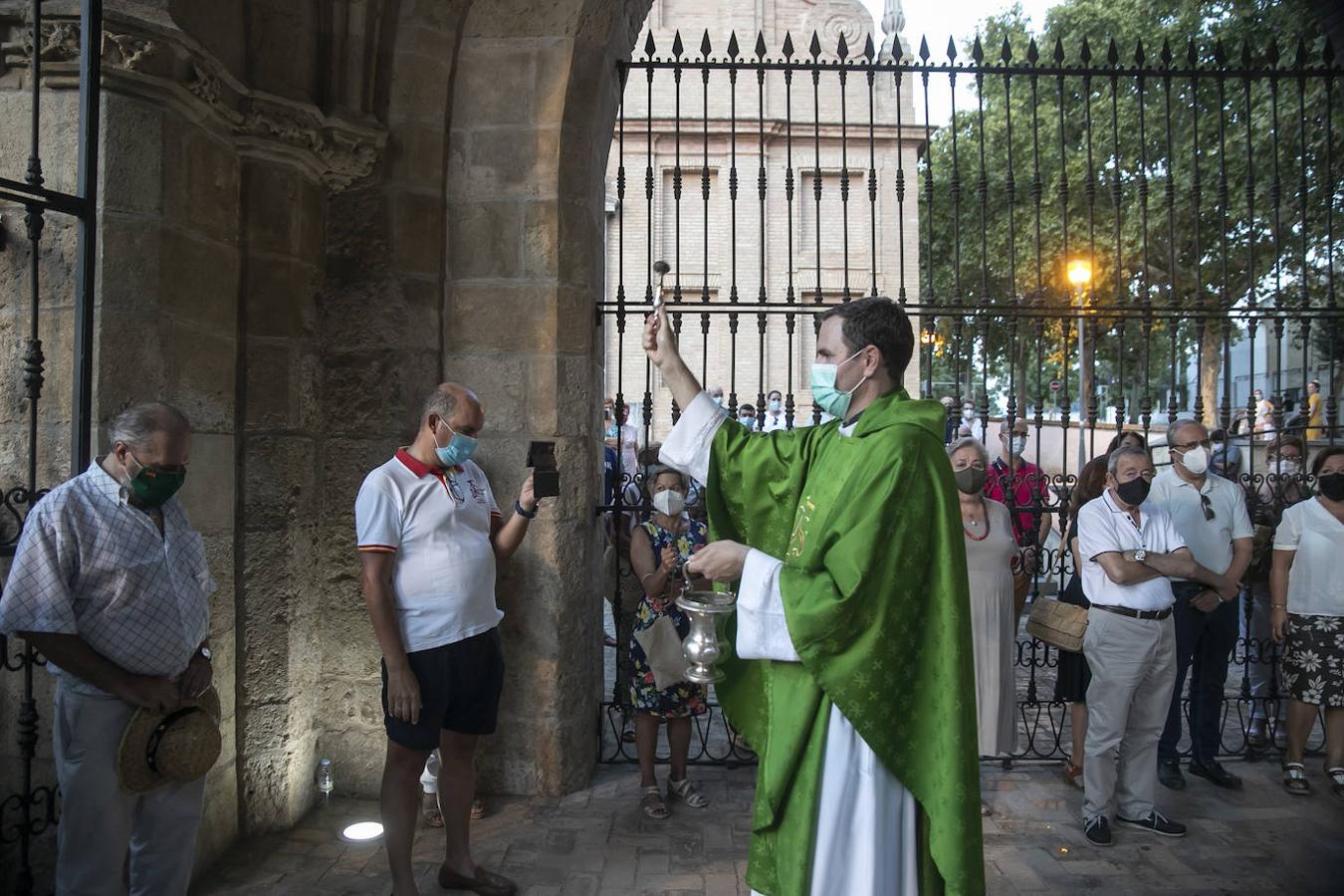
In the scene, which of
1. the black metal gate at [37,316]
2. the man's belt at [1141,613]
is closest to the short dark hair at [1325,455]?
the man's belt at [1141,613]

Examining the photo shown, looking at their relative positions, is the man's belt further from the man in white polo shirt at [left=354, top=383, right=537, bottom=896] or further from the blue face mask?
the blue face mask

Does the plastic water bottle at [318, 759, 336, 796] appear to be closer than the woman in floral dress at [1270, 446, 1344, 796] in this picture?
Yes

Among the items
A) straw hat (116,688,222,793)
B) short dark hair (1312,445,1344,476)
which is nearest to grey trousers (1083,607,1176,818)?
short dark hair (1312,445,1344,476)

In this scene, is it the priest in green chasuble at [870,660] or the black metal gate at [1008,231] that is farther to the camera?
the black metal gate at [1008,231]

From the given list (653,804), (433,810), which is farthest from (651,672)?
(433,810)

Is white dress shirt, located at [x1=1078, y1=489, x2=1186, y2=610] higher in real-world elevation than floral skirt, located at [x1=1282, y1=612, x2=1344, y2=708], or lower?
higher

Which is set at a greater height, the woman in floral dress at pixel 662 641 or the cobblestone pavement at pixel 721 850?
the woman in floral dress at pixel 662 641

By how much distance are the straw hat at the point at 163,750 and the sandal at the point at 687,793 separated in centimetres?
238

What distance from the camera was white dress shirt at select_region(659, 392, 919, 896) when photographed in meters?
2.34

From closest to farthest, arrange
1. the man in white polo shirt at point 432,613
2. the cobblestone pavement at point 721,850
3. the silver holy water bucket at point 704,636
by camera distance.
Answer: the silver holy water bucket at point 704,636 < the man in white polo shirt at point 432,613 < the cobblestone pavement at point 721,850

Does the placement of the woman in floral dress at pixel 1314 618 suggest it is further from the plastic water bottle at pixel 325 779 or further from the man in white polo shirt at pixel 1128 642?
the plastic water bottle at pixel 325 779

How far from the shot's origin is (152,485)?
273 cm

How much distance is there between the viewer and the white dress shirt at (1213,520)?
194 inches

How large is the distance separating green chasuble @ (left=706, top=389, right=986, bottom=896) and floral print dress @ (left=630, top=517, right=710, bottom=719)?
1.98 meters
